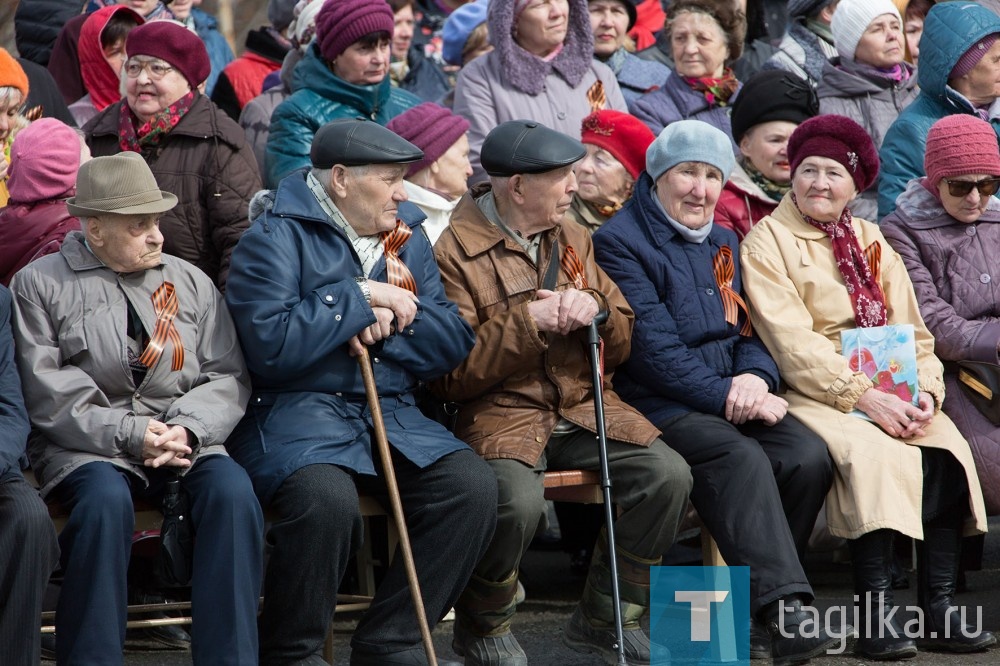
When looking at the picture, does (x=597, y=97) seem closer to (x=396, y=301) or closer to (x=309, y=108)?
(x=309, y=108)

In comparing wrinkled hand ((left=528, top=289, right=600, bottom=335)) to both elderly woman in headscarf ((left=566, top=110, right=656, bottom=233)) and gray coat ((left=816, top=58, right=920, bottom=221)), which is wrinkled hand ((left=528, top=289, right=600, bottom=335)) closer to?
elderly woman in headscarf ((left=566, top=110, right=656, bottom=233))

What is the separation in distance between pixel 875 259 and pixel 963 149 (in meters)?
0.63

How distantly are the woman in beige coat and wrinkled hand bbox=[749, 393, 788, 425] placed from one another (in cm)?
13

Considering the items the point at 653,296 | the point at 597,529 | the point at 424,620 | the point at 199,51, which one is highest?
the point at 199,51

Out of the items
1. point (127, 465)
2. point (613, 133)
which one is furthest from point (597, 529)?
point (127, 465)

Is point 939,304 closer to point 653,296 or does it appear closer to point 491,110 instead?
point 653,296

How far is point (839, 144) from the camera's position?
613 centimetres

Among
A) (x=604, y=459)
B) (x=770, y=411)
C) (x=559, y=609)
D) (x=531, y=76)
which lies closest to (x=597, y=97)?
(x=531, y=76)

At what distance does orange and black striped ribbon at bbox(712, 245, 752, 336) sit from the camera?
596cm

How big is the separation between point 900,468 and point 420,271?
204cm

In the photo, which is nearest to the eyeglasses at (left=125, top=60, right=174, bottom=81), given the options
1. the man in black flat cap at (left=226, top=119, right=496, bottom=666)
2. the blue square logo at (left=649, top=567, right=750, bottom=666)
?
the man in black flat cap at (left=226, top=119, right=496, bottom=666)

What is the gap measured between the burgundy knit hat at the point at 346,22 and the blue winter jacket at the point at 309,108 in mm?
116

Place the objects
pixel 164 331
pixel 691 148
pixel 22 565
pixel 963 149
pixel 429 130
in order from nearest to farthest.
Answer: pixel 22 565, pixel 164 331, pixel 691 148, pixel 963 149, pixel 429 130

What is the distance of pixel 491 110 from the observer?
735cm
